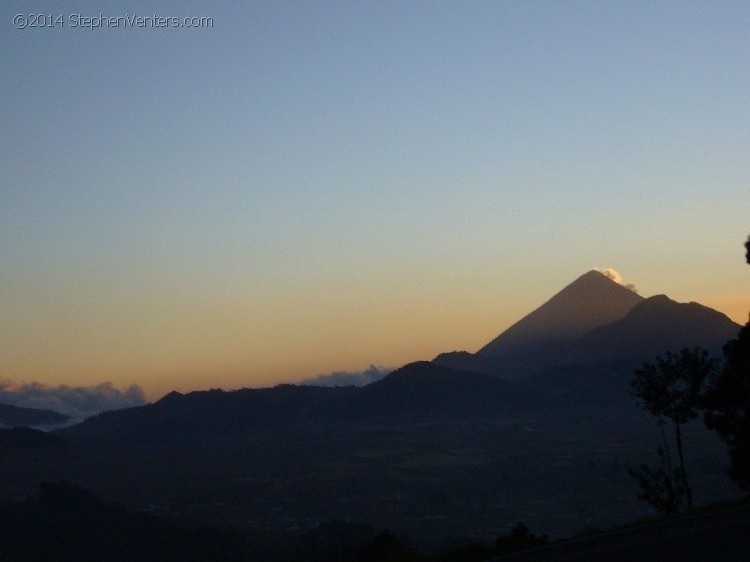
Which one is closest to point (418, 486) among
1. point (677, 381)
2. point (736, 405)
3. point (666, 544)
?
point (677, 381)

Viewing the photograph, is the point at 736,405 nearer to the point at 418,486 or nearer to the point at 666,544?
the point at 666,544

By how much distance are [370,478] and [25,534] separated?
72.8 meters

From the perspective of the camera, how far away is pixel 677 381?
47250 millimetres

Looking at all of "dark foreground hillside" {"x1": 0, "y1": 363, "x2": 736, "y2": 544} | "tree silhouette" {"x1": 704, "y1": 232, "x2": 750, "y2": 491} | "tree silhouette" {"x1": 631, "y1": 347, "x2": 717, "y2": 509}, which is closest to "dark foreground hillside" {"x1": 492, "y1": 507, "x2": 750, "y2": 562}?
"tree silhouette" {"x1": 704, "y1": 232, "x2": 750, "y2": 491}

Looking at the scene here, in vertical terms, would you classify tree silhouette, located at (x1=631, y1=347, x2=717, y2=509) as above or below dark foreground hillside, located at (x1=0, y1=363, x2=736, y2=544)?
above

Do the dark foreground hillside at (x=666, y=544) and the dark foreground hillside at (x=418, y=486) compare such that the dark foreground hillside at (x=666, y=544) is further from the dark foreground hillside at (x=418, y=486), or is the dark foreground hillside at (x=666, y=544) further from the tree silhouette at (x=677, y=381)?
the dark foreground hillside at (x=418, y=486)

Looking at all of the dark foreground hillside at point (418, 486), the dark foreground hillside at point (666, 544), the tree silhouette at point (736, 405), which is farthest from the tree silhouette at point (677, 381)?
the dark foreground hillside at point (418, 486)

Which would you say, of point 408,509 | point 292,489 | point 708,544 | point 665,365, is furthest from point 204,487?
point 708,544

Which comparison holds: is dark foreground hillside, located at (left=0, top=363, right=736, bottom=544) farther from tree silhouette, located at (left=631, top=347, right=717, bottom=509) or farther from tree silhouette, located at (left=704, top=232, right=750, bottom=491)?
tree silhouette, located at (left=704, top=232, right=750, bottom=491)

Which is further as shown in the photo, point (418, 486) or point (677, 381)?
point (418, 486)

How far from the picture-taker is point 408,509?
119 meters

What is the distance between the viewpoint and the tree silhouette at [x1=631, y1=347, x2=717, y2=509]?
4553cm

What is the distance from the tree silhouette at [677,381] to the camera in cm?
4553

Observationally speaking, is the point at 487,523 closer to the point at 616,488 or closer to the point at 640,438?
the point at 616,488
